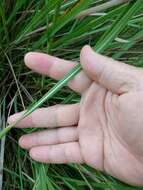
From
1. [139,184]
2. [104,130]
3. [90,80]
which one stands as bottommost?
[139,184]

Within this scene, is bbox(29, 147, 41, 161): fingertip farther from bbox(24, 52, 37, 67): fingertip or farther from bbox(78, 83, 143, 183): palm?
bbox(24, 52, 37, 67): fingertip

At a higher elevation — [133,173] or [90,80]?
[90,80]

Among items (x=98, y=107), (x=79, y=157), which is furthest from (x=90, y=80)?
(x=79, y=157)

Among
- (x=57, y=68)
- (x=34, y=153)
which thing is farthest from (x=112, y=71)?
(x=34, y=153)

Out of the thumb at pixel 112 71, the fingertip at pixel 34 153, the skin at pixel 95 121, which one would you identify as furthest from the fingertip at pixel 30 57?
the fingertip at pixel 34 153

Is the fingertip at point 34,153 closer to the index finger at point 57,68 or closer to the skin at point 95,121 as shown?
the skin at point 95,121

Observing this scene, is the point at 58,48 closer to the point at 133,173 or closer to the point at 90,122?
the point at 90,122
